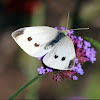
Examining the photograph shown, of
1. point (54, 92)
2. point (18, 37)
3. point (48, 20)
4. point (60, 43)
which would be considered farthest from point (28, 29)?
point (48, 20)

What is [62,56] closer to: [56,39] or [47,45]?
[47,45]

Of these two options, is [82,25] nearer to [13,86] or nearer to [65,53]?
[13,86]

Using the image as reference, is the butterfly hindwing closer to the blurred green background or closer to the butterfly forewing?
the butterfly forewing

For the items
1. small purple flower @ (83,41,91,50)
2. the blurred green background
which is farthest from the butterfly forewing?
the blurred green background

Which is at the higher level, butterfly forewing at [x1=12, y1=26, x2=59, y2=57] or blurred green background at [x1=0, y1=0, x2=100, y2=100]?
butterfly forewing at [x1=12, y1=26, x2=59, y2=57]

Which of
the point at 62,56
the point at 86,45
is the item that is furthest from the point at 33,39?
the point at 86,45

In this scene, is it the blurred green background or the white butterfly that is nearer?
the white butterfly
